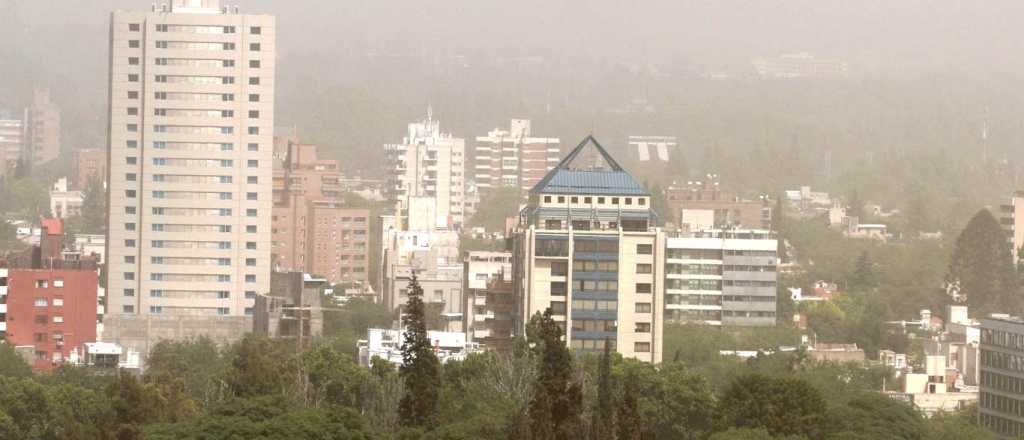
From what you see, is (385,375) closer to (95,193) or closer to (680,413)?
(680,413)

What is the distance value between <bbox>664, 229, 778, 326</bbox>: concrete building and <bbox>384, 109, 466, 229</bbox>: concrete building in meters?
30.3

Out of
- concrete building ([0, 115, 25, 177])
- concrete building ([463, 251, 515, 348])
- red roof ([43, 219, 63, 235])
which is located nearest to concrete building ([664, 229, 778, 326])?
concrete building ([463, 251, 515, 348])

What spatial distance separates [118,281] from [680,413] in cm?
2451

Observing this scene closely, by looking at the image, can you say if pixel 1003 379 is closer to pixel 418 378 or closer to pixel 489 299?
pixel 489 299

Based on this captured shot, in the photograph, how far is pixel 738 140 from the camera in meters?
114

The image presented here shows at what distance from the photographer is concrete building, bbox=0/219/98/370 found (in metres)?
57.9

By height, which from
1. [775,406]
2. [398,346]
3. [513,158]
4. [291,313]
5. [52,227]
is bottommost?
[775,406]

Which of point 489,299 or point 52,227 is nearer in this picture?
point 489,299

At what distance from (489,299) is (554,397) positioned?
17509mm

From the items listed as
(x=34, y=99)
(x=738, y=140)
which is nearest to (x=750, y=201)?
(x=738, y=140)

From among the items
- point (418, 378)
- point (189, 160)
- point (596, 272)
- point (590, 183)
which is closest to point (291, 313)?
point (189, 160)

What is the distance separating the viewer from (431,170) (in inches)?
3979

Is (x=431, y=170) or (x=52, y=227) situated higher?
(x=431, y=170)

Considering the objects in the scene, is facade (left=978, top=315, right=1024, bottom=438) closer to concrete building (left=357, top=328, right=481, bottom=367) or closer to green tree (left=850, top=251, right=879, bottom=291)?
concrete building (left=357, top=328, right=481, bottom=367)
